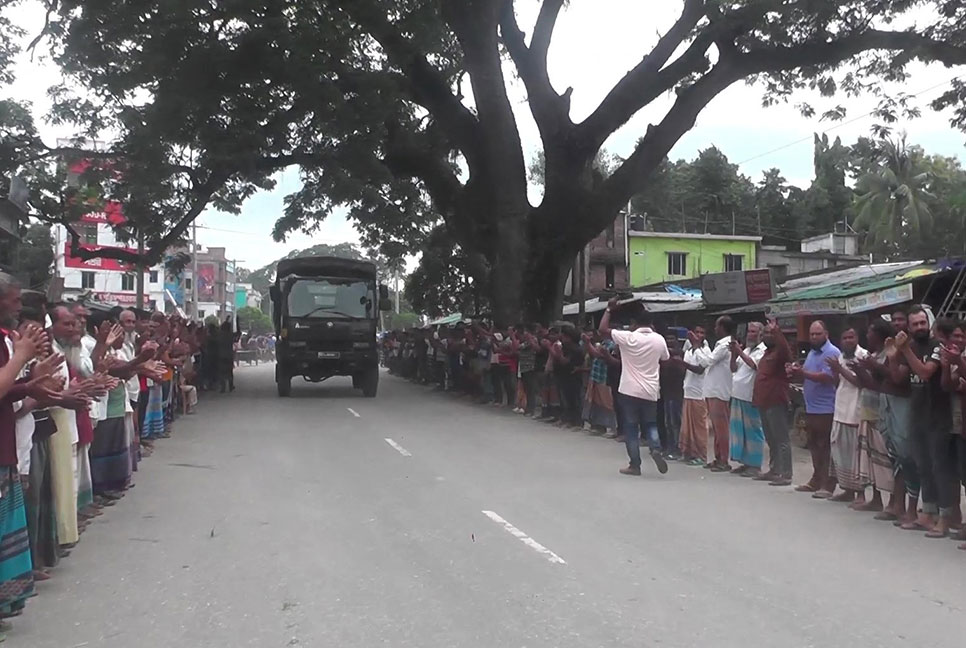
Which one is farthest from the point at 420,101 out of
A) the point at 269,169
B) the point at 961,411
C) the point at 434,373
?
the point at 961,411

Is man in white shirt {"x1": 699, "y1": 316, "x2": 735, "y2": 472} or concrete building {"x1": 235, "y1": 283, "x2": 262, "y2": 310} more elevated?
concrete building {"x1": 235, "y1": 283, "x2": 262, "y2": 310}

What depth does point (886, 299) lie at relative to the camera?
15.7 meters

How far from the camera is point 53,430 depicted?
648 cm

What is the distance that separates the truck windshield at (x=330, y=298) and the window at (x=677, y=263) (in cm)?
2691

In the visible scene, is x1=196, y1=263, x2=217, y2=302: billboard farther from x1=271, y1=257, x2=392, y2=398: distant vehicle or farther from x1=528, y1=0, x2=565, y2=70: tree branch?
x1=528, y1=0, x2=565, y2=70: tree branch

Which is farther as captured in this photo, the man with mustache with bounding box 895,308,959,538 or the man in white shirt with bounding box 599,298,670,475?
the man in white shirt with bounding box 599,298,670,475

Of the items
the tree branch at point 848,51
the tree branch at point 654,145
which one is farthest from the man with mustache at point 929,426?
the tree branch at point 654,145

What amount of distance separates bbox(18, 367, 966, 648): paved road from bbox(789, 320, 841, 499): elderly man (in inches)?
17.9

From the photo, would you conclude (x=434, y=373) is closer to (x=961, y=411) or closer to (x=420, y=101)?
(x=420, y=101)

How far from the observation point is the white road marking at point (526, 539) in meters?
6.96

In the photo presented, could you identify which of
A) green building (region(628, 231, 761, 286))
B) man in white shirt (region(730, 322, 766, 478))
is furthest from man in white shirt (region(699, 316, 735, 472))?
green building (region(628, 231, 761, 286))

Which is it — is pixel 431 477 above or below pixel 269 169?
below

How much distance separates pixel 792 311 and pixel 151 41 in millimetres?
13278

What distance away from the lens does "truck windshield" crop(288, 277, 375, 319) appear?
2306 centimetres
